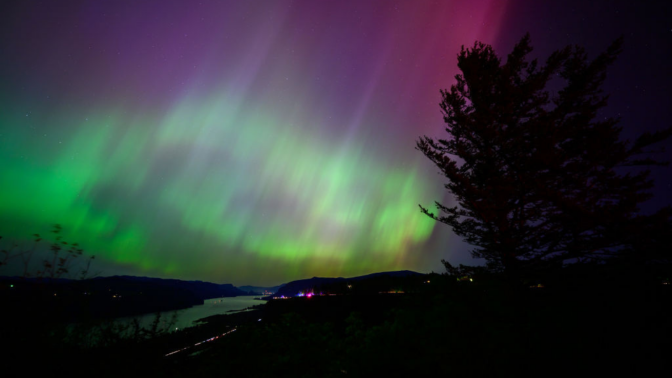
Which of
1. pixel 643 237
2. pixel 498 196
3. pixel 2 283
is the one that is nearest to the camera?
pixel 2 283

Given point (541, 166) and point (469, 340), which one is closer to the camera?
point (469, 340)

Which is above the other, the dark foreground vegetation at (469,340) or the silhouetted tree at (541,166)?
the silhouetted tree at (541,166)

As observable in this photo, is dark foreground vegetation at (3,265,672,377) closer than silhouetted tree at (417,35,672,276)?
Yes

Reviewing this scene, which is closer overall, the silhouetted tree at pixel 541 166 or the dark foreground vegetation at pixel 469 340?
the dark foreground vegetation at pixel 469 340

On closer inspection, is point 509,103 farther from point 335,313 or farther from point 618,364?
point 335,313

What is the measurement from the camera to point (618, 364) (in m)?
2.14

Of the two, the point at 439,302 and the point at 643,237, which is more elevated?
the point at 643,237

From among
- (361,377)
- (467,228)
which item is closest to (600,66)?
(467,228)

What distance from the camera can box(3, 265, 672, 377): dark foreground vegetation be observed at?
2.25 meters

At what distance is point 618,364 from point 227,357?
5.90 m

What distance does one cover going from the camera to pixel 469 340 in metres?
2.71

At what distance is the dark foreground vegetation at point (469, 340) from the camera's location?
88.5 inches

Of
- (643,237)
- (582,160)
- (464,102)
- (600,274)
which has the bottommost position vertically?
(600,274)

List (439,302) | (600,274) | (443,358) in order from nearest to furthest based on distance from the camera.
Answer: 1. (443,358)
2. (600,274)
3. (439,302)
